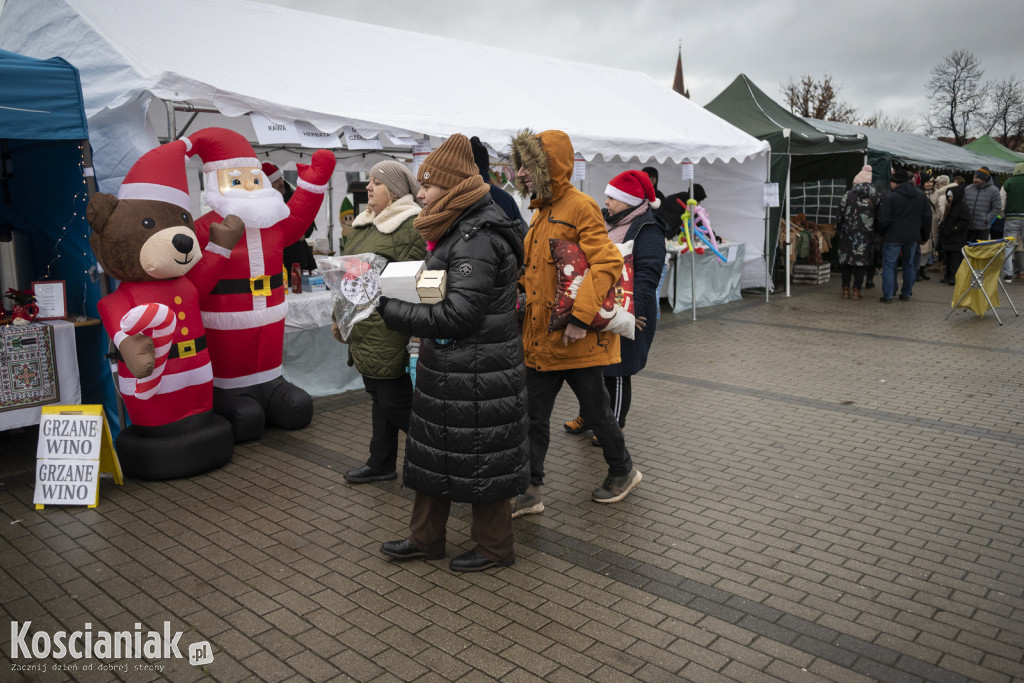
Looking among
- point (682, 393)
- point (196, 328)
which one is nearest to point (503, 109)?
point (682, 393)

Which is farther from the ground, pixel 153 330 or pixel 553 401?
pixel 153 330

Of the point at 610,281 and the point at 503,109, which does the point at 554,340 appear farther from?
the point at 503,109

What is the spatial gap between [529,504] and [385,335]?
1.25 metres

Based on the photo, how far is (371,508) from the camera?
4.43m

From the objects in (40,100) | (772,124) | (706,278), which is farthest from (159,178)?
(772,124)

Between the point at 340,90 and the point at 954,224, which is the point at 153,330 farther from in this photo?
the point at 954,224

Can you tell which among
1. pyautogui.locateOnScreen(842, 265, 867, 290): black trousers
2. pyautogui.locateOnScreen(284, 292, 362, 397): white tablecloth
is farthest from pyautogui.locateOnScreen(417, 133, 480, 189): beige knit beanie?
pyautogui.locateOnScreen(842, 265, 867, 290): black trousers

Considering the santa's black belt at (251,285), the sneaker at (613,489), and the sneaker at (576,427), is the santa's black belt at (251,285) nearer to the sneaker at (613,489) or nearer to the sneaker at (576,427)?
the sneaker at (576,427)

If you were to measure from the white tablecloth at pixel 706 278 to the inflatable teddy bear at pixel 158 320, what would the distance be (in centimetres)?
716

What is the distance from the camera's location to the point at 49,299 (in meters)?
5.11

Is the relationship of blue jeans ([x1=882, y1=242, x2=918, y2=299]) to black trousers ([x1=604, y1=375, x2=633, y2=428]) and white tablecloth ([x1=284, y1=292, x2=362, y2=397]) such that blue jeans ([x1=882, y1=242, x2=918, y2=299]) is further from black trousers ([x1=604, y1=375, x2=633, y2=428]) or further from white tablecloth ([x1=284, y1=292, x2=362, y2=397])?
white tablecloth ([x1=284, y1=292, x2=362, y2=397])

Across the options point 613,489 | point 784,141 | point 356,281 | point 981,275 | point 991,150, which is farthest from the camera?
point 991,150

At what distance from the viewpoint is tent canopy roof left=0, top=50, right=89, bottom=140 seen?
14.3 feet

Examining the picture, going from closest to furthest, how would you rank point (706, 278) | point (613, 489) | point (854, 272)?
point (613, 489) → point (706, 278) → point (854, 272)
